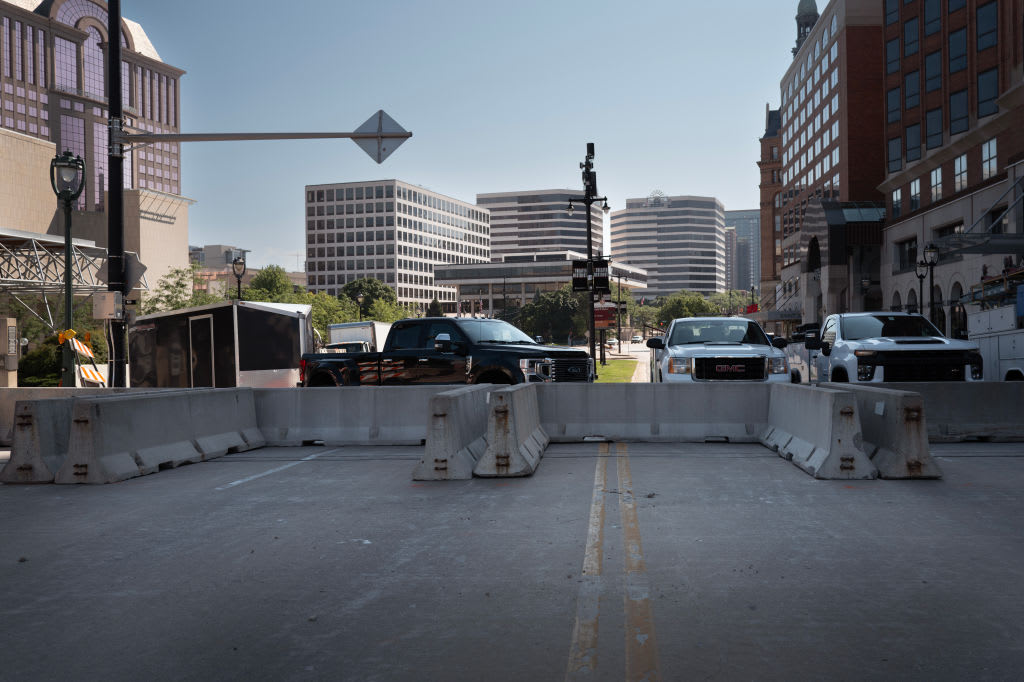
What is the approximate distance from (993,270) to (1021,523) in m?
44.5

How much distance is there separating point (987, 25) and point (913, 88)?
9.07 m

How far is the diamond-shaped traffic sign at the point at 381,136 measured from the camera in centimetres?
1753

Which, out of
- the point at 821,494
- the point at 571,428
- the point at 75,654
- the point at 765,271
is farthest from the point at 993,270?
the point at 765,271

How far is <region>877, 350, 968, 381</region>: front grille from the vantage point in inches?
606

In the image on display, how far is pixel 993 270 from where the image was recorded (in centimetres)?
4647

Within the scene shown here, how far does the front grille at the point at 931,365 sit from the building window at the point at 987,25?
44293 mm

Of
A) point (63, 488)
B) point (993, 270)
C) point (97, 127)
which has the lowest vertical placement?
point (63, 488)

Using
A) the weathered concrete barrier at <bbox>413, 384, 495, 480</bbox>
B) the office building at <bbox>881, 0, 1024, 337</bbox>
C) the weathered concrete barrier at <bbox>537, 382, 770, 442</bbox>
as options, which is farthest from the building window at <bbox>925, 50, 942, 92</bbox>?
the weathered concrete barrier at <bbox>413, 384, 495, 480</bbox>

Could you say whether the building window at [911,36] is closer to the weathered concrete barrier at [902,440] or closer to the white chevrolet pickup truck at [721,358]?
the white chevrolet pickup truck at [721,358]

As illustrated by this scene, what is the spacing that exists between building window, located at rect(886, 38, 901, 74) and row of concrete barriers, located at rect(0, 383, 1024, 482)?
2250 inches

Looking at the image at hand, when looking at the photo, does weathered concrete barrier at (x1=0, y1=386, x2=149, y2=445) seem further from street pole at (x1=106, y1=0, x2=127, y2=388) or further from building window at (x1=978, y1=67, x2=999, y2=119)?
building window at (x1=978, y1=67, x2=999, y2=119)

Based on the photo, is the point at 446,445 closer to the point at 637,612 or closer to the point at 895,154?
the point at 637,612

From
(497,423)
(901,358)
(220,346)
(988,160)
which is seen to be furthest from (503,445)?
(988,160)

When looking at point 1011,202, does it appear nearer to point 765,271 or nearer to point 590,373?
point 590,373
